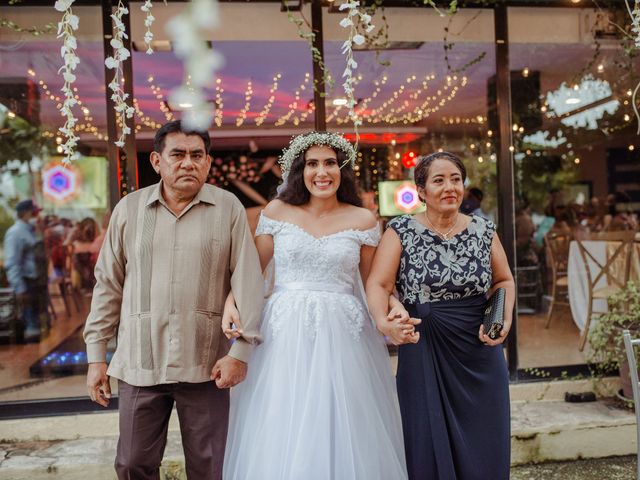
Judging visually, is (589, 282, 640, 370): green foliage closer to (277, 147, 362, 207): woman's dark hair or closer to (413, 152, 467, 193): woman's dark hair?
(413, 152, 467, 193): woman's dark hair

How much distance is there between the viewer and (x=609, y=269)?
558 centimetres

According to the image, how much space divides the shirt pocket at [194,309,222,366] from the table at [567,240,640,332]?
4.14 meters

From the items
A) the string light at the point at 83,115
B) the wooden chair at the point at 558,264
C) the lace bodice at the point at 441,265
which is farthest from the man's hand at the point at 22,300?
the wooden chair at the point at 558,264

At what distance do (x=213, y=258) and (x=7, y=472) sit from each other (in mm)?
2184

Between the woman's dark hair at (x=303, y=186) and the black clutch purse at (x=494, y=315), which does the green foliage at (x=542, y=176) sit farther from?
the black clutch purse at (x=494, y=315)

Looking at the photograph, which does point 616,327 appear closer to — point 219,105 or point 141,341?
point 141,341

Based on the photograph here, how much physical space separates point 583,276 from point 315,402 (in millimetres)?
4021

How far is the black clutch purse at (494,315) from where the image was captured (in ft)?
8.53

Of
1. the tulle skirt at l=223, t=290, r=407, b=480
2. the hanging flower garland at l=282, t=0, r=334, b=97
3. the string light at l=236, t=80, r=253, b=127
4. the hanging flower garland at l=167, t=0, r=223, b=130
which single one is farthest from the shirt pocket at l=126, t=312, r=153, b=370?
the string light at l=236, t=80, r=253, b=127

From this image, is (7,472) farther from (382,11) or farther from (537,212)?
(537,212)

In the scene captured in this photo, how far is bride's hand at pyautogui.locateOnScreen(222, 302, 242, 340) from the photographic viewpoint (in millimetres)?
2445

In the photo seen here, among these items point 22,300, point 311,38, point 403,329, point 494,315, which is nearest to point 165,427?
point 403,329

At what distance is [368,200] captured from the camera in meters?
7.55

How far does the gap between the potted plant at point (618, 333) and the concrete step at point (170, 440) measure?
0.86 ft
